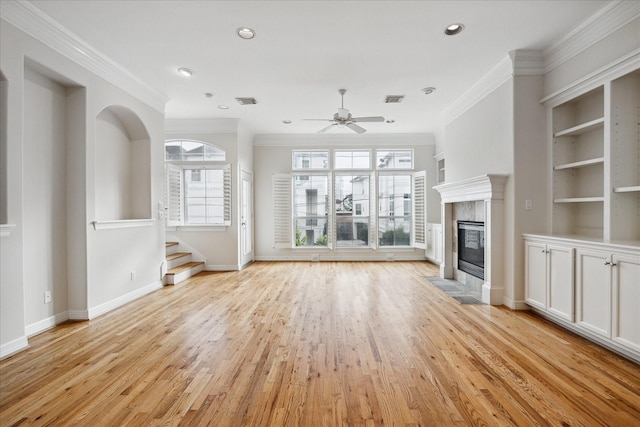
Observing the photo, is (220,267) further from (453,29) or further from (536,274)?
(453,29)

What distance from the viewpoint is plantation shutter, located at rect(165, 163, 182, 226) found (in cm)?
605

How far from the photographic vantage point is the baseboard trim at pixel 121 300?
3.45m

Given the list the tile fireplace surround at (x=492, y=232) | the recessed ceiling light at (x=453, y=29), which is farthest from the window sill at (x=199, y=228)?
the recessed ceiling light at (x=453, y=29)

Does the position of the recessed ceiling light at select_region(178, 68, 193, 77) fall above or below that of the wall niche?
above

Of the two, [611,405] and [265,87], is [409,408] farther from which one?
[265,87]

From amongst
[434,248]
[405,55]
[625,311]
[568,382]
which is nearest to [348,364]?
[568,382]

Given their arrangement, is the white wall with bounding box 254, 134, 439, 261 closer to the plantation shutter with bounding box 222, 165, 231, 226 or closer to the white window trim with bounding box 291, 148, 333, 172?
the white window trim with bounding box 291, 148, 333, 172

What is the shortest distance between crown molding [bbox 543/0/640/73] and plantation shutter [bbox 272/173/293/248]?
5.02 m

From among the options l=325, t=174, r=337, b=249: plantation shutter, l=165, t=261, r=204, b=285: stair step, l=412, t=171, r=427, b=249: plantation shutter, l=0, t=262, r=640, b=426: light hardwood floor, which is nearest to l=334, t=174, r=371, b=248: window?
l=325, t=174, r=337, b=249: plantation shutter

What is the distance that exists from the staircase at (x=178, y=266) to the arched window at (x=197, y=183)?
0.54m

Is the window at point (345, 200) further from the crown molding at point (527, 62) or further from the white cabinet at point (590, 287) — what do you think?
the white cabinet at point (590, 287)

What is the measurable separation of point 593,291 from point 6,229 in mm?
4879

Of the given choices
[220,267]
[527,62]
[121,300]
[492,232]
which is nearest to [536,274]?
[492,232]

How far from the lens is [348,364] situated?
2312 mm
